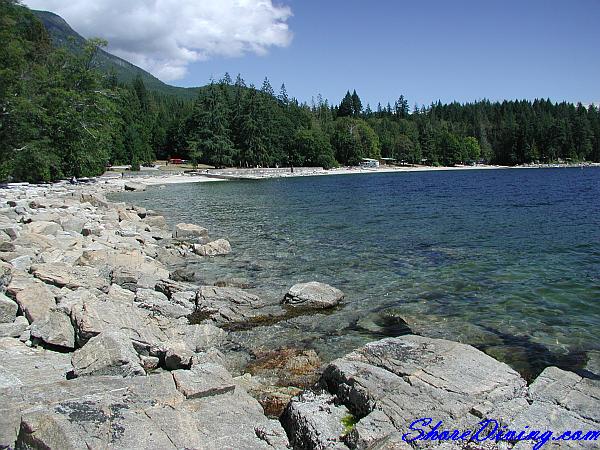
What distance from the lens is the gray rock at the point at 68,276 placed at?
11.0 metres

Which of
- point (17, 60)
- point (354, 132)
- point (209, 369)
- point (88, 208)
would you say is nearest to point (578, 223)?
→ point (209, 369)

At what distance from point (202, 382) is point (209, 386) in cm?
15

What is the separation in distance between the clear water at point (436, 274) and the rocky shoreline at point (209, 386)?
2115 mm

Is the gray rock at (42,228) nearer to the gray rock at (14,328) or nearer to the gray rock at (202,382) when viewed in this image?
the gray rock at (14,328)

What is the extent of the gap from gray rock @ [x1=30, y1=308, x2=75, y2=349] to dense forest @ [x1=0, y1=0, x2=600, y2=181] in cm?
3824

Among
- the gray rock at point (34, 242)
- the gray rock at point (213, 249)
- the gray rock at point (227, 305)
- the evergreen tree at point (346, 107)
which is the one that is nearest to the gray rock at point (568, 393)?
the gray rock at point (227, 305)

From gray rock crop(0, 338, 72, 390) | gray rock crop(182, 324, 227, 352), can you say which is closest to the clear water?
gray rock crop(182, 324, 227, 352)

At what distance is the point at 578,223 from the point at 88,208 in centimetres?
3176

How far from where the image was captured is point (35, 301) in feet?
29.9

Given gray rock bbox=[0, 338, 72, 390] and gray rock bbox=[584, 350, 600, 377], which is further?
gray rock bbox=[584, 350, 600, 377]

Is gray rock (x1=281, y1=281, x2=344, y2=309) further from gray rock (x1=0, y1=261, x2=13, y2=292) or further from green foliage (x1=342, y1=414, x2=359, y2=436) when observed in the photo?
gray rock (x1=0, y1=261, x2=13, y2=292)

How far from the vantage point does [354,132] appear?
150000mm

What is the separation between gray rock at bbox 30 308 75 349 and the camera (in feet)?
26.0

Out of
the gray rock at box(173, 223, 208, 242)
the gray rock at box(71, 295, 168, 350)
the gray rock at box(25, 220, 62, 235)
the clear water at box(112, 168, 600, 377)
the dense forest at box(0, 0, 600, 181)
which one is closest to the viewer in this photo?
the gray rock at box(71, 295, 168, 350)
